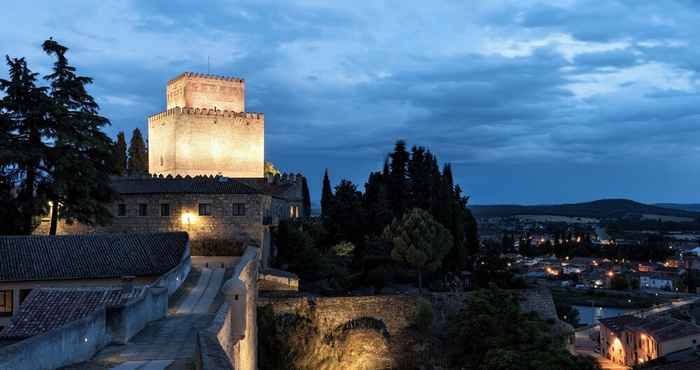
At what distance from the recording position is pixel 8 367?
313 inches

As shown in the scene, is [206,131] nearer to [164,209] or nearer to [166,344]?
[164,209]

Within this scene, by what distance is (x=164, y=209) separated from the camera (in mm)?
29812

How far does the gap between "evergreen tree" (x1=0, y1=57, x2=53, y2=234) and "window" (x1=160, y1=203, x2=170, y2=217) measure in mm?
5701

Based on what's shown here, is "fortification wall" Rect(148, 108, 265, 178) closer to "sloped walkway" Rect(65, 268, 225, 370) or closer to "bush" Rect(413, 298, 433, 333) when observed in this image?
"bush" Rect(413, 298, 433, 333)

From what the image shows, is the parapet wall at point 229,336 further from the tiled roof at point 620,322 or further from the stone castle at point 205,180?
the tiled roof at point 620,322

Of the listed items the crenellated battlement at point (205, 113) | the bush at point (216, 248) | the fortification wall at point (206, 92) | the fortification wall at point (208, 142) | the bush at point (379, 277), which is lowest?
the bush at point (379, 277)

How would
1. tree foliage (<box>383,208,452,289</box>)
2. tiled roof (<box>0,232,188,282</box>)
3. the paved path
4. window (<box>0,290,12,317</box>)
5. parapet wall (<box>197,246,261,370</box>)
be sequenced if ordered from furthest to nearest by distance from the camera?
1. tree foliage (<box>383,208,452,289</box>)
2. tiled roof (<box>0,232,188,282</box>)
3. window (<box>0,290,12,317</box>)
4. the paved path
5. parapet wall (<box>197,246,261,370</box>)

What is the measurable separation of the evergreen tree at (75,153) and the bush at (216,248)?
13.0 feet

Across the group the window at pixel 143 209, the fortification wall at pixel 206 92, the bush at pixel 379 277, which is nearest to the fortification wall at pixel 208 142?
the fortification wall at pixel 206 92

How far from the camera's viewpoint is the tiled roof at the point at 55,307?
13461 millimetres

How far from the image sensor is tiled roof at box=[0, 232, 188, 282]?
2133 cm

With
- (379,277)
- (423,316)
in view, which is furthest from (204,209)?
(423,316)

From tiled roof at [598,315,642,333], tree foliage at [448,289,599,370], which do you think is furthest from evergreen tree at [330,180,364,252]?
tiled roof at [598,315,642,333]

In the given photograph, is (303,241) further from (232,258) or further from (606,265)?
(606,265)
